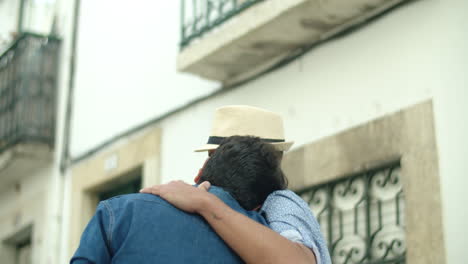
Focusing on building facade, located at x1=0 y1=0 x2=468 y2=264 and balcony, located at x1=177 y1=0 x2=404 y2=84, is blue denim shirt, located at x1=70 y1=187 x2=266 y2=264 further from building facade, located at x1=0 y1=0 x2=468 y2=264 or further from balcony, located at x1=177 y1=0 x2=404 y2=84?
balcony, located at x1=177 y1=0 x2=404 y2=84

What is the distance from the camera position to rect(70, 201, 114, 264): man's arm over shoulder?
2.69 meters

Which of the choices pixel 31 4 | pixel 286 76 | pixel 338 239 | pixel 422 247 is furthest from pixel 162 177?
pixel 31 4

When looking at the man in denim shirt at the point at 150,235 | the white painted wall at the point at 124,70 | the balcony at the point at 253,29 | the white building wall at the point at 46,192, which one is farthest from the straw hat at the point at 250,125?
the white building wall at the point at 46,192

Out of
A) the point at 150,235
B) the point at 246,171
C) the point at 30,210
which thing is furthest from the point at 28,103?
the point at 150,235

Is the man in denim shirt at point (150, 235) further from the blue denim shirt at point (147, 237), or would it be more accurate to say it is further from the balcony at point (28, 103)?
the balcony at point (28, 103)

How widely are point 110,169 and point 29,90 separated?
1.49 metres

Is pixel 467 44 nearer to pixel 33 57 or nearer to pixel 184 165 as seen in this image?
pixel 184 165

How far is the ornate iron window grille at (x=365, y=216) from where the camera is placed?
5.44 meters

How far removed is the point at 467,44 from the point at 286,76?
66.6 inches

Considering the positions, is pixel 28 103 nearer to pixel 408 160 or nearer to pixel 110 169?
pixel 110 169

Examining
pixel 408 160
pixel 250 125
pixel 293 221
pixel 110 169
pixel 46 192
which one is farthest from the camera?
pixel 46 192

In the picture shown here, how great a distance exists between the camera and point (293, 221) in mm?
2930

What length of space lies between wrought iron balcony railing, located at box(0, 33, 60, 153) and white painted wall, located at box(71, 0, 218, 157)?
39cm

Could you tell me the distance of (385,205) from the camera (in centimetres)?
556
